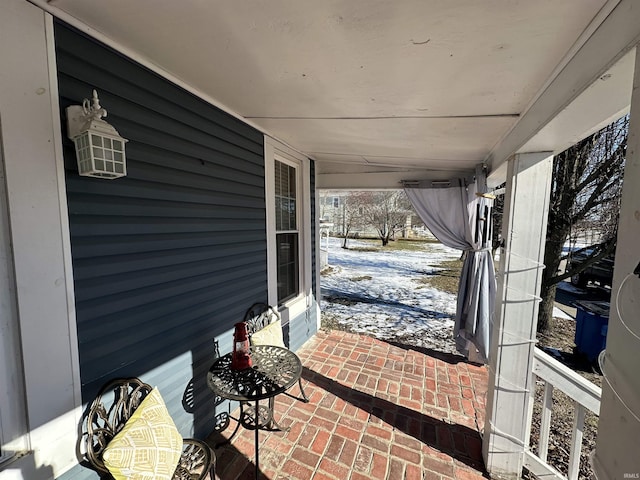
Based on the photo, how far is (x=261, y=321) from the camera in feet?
8.31

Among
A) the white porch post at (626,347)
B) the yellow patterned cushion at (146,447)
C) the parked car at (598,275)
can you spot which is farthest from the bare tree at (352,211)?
the white porch post at (626,347)

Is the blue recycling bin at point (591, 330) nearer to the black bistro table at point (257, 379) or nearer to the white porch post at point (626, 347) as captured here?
the white porch post at point (626, 347)

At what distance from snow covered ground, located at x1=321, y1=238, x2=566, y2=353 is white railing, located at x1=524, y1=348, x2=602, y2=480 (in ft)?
5.18

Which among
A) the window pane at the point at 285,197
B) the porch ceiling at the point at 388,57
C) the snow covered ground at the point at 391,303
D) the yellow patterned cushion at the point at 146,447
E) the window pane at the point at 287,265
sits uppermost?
the porch ceiling at the point at 388,57

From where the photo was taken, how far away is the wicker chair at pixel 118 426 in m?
1.18

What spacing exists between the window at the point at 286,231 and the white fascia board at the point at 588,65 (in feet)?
7.20

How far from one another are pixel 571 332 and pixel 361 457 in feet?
15.1

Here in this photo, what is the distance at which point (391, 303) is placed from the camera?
17.2 ft

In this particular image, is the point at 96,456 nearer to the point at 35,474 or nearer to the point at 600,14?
the point at 35,474

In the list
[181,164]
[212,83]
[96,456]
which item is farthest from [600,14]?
[96,456]

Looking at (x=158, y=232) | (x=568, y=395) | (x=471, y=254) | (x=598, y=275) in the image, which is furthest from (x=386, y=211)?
(x=158, y=232)

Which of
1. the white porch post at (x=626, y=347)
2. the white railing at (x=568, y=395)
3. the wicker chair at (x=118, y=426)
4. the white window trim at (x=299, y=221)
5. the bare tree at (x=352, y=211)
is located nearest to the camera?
the white porch post at (x=626, y=347)

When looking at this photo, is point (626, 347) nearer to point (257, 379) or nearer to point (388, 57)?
point (388, 57)

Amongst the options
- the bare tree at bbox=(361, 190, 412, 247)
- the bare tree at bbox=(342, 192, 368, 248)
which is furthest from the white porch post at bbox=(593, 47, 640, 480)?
the bare tree at bbox=(342, 192, 368, 248)
